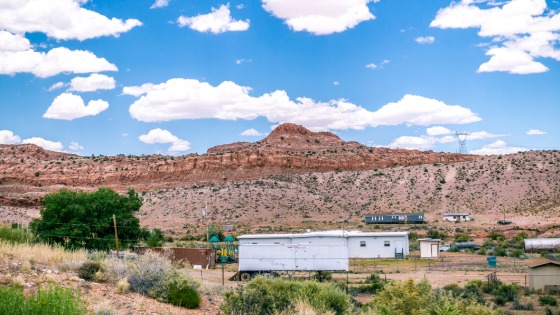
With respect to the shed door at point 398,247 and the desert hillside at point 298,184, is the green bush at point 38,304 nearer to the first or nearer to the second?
the shed door at point 398,247

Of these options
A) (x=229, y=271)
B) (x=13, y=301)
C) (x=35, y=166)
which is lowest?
(x=229, y=271)

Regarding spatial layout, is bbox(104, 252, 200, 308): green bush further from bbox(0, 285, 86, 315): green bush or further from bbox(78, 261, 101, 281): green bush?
bbox(0, 285, 86, 315): green bush

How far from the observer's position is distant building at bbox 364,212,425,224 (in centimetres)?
8156

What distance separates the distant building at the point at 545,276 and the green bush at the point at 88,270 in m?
23.2

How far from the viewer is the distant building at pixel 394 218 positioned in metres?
81.6

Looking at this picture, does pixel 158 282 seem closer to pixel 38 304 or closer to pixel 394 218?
pixel 38 304

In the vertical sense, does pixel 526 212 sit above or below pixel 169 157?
below

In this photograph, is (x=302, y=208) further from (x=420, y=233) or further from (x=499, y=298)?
(x=499, y=298)

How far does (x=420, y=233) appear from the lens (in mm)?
70688

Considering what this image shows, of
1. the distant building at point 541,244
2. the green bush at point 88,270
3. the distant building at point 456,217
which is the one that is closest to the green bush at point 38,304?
the green bush at point 88,270

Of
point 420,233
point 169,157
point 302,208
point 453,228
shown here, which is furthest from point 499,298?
point 169,157

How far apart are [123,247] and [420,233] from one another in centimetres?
4347

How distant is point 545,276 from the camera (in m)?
30.2

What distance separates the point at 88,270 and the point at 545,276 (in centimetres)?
2378
